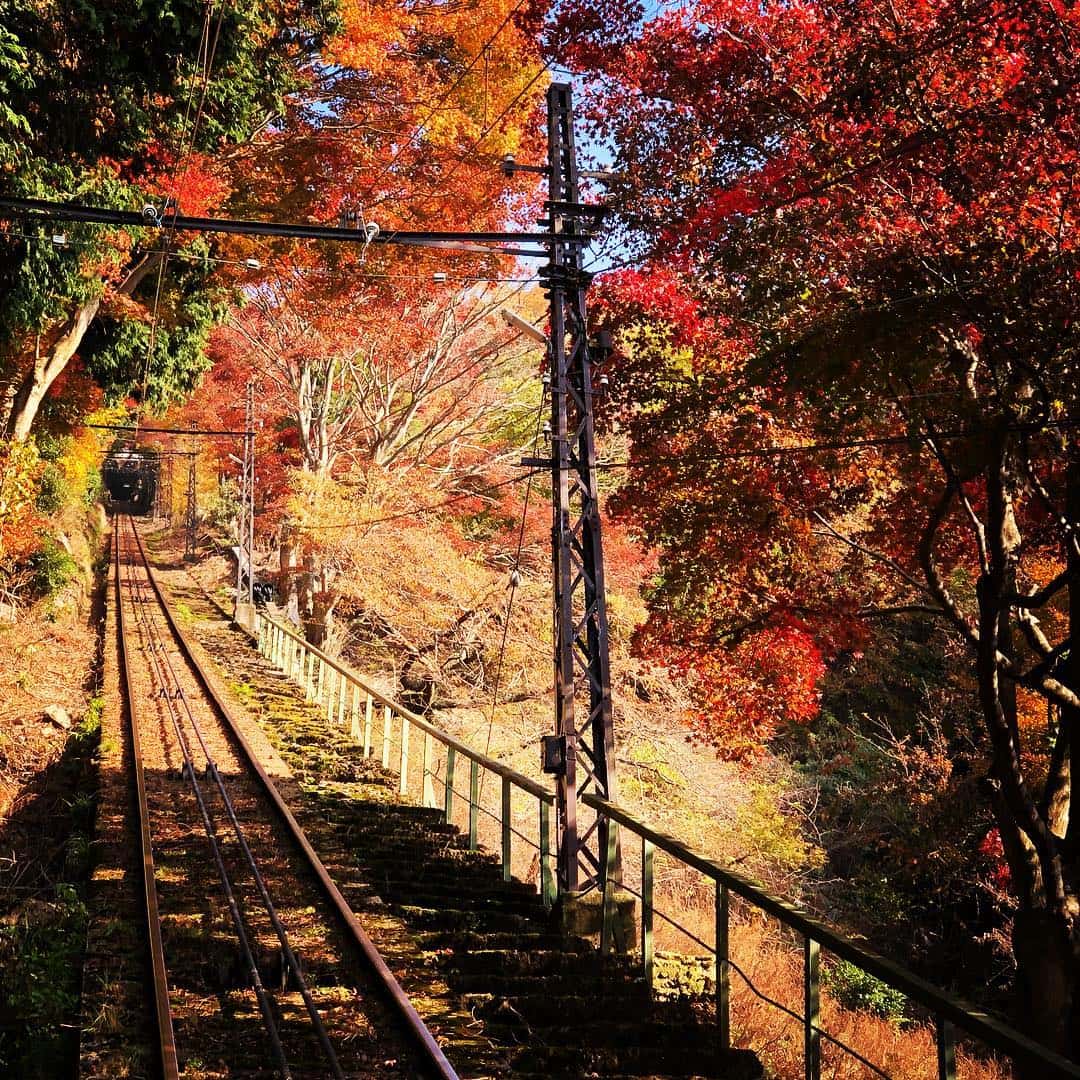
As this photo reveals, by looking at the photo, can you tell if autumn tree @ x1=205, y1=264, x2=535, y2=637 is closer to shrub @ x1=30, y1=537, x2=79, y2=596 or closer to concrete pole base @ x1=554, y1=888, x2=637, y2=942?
shrub @ x1=30, y1=537, x2=79, y2=596

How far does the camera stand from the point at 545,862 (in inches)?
366

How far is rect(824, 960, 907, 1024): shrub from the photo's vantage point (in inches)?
744

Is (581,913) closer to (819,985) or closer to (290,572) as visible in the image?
(819,985)

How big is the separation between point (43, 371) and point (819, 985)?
16390 mm

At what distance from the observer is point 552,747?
30.1 ft

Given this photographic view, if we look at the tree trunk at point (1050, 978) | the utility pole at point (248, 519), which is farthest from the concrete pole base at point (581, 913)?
the utility pole at point (248, 519)

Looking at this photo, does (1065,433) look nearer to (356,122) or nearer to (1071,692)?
(1071,692)

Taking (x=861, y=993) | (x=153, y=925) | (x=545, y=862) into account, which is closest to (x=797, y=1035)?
(x=545, y=862)

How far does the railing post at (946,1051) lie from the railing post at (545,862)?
16.0 ft

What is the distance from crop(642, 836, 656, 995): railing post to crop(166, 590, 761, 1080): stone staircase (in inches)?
4.7

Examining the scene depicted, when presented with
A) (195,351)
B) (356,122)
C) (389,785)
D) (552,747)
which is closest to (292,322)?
(195,351)

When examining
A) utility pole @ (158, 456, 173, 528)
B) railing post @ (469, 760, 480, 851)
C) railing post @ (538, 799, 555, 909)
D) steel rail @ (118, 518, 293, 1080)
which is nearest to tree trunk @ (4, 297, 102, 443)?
steel rail @ (118, 518, 293, 1080)

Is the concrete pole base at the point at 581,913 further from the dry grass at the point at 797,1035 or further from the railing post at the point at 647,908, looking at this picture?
the railing post at the point at 647,908

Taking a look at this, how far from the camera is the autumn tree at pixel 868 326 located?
802 centimetres
